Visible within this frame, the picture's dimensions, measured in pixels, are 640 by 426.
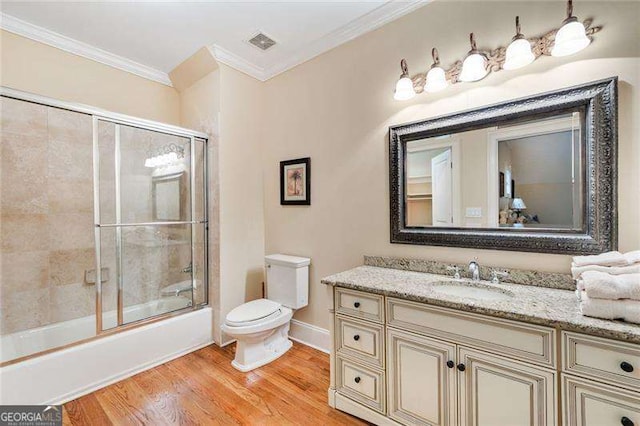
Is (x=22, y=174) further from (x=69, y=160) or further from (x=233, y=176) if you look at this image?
Answer: (x=233, y=176)

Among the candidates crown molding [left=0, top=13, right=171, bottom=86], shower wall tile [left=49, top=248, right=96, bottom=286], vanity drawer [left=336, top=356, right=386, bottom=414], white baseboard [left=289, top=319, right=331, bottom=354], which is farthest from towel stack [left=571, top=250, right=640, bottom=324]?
crown molding [left=0, top=13, right=171, bottom=86]

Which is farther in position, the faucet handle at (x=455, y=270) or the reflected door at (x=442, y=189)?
the reflected door at (x=442, y=189)

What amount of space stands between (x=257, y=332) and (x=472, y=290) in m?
1.53

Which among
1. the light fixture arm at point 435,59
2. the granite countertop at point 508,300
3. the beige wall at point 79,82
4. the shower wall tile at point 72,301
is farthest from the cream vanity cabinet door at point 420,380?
the beige wall at point 79,82

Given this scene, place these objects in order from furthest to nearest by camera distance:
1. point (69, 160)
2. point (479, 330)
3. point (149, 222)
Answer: point (149, 222)
point (69, 160)
point (479, 330)

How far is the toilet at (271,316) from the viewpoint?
2166mm

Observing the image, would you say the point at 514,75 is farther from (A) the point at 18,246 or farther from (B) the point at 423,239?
(A) the point at 18,246

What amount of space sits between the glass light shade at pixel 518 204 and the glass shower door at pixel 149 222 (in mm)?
2487

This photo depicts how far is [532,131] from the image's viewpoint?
1.54 metres

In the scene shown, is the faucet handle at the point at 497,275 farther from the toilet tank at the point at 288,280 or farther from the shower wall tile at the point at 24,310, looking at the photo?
the shower wall tile at the point at 24,310

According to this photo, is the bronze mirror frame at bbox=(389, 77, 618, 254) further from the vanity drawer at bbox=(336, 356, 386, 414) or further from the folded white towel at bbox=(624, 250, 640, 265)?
the vanity drawer at bbox=(336, 356, 386, 414)

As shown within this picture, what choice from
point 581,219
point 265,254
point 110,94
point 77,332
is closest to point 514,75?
point 581,219

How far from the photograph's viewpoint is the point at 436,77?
175 cm

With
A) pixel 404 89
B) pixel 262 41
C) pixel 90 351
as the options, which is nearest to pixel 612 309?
pixel 404 89
